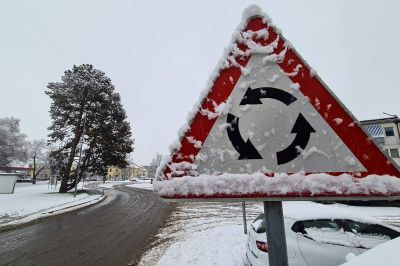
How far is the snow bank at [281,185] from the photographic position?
1094 mm

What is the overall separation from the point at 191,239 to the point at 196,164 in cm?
835

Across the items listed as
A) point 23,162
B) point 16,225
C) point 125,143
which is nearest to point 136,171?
point 23,162

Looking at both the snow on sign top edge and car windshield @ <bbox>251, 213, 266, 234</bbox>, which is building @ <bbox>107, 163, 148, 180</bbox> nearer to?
car windshield @ <bbox>251, 213, 266, 234</bbox>

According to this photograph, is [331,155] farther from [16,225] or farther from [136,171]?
[136,171]

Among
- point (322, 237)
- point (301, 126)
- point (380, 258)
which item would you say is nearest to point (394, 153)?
point (322, 237)

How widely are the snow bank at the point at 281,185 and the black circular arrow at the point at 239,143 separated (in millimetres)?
98

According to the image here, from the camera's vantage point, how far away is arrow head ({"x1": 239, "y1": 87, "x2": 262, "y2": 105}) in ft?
4.27

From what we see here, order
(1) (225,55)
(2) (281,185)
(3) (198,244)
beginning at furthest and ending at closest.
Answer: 1. (3) (198,244)
2. (1) (225,55)
3. (2) (281,185)

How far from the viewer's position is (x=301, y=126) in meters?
1.23

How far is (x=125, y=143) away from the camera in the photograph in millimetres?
30156

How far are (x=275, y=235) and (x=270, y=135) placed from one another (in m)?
0.47

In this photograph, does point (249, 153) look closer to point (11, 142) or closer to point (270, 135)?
point (270, 135)

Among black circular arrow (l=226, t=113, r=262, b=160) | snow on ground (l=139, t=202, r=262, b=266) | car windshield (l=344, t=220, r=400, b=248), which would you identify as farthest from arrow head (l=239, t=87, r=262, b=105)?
snow on ground (l=139, t=202, r=262, b=266)

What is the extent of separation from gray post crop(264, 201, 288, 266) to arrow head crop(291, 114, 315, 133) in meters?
0.36
